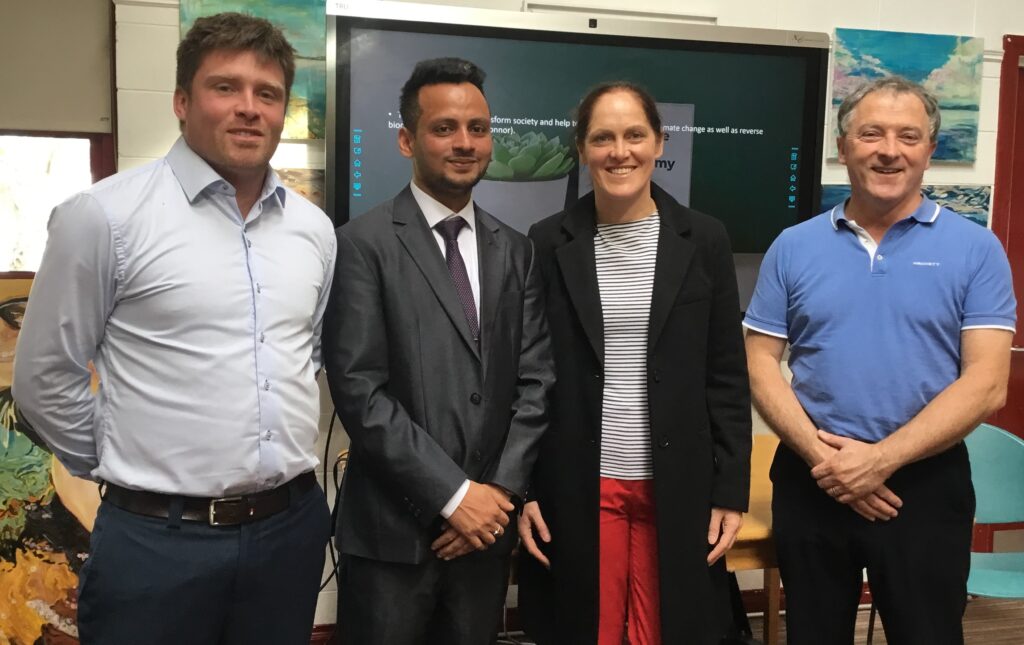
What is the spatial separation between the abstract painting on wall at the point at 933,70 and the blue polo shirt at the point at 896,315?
1.19 m

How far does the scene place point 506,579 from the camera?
1671mm

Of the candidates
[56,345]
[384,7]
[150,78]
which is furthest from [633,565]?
[150,78]

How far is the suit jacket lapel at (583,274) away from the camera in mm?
1675

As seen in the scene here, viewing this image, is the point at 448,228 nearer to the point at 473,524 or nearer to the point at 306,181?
the point at 473,524

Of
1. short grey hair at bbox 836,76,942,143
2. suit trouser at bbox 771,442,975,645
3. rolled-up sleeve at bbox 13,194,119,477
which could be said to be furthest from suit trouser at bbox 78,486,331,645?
short grey hair at bbox 836,76,942,143

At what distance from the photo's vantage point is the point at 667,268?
168cm

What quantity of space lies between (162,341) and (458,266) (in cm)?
58

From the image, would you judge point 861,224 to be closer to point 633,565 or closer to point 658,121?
point 658,121

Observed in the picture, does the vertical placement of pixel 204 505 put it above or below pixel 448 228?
below

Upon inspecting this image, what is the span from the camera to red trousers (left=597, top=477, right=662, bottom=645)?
5.61ft

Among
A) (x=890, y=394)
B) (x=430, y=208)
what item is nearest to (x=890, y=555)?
(x=890, y=394)

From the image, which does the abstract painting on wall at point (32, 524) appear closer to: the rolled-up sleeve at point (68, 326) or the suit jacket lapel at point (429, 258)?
the rolled-up sleeve at point (68, 326)

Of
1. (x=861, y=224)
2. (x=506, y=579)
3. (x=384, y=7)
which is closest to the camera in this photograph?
(x=506, y=579)

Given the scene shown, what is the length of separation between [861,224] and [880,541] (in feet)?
2.32
